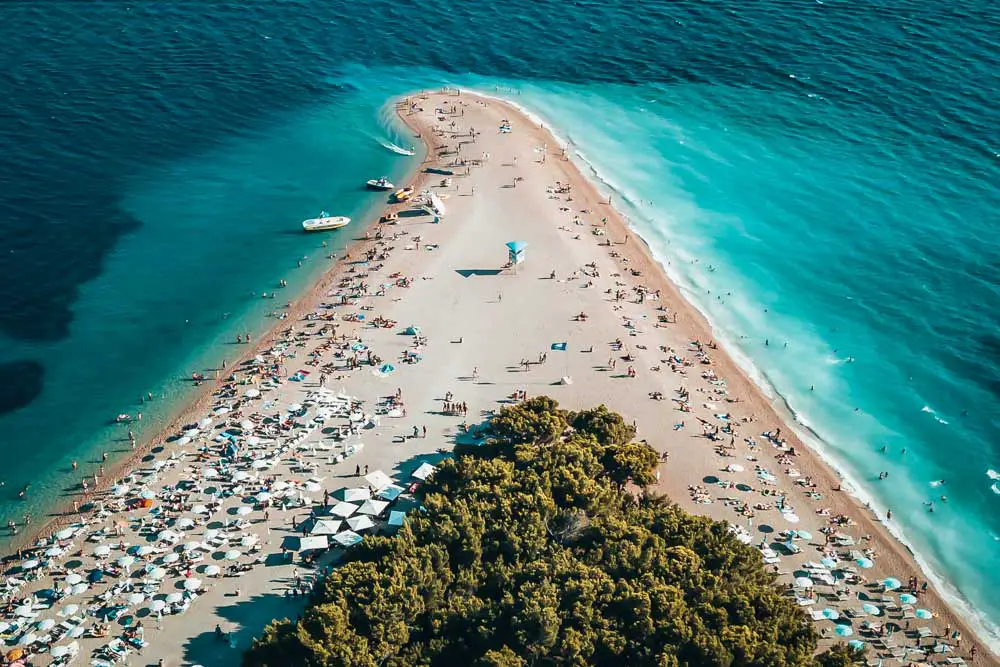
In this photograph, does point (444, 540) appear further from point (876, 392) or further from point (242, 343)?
point (876, 392)

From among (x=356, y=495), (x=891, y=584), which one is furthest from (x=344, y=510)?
(x=891, y=584)

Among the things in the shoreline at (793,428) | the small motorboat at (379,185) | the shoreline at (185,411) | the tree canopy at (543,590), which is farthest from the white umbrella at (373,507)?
the small motorboat at (379,185)

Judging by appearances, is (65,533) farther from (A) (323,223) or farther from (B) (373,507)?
(A) (323,223)

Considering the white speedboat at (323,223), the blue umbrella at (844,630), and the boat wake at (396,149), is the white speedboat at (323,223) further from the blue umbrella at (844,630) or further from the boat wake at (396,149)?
the blue umbrella at (844,630)

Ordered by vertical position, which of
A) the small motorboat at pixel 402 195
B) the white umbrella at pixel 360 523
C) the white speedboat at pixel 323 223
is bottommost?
the white umbrella at pixel 360 523

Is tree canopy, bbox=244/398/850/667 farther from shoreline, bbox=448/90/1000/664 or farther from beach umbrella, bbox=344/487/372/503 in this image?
shoreline, bbox=448/90/1000/664

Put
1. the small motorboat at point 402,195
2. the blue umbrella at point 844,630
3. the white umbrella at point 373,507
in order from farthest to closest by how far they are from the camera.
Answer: the small motorboat at point 402,195 < the white umbrella at point 373,507 < the blue umbrella at point 844,630

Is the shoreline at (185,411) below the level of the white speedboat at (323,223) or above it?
below
